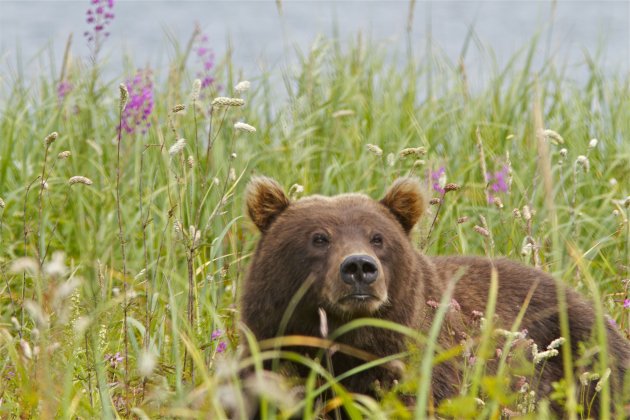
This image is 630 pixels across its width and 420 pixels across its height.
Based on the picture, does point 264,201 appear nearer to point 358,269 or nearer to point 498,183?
point 358,269

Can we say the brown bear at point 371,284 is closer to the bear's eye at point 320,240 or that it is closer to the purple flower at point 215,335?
the bear's eye at point 320,240

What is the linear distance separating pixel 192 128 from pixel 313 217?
2.61 metres

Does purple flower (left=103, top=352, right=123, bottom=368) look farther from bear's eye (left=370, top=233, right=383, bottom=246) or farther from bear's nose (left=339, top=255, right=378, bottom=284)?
bear's eye (left=370, top=233, right=383, bottom=246)

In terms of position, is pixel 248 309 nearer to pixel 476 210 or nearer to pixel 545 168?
pixel 545 168

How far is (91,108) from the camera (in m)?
7.38

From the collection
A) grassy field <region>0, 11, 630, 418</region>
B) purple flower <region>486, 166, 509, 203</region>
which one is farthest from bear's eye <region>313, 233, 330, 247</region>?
purple flower <region>486, 166, 509, 203</region>

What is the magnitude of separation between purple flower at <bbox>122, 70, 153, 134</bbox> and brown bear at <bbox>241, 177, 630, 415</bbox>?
1.96 m

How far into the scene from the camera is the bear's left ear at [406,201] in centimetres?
506

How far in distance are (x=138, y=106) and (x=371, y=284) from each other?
116 inches

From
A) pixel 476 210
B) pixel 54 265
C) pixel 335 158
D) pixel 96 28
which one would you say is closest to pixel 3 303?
pixel 96 28

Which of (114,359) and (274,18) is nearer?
(114,359)

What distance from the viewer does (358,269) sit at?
4.35 meters

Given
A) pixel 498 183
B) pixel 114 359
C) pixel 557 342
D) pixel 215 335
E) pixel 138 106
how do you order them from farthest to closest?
pixel 138 106
pixel 498 183
pixel 215 335
pixel 114 359
pixel 557 342

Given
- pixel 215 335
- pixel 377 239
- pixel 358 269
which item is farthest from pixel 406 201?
pixel 215 335
